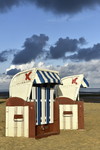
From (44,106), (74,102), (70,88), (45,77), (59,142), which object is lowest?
(59,142)

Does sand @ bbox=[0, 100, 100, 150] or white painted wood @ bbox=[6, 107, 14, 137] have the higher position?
white painted wood @ bbox=[6, 107, 14, 137]

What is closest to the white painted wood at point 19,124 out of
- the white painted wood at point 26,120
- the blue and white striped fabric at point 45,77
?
the white painted wood at point 26,120

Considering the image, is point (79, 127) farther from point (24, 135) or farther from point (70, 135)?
point (24, 135)

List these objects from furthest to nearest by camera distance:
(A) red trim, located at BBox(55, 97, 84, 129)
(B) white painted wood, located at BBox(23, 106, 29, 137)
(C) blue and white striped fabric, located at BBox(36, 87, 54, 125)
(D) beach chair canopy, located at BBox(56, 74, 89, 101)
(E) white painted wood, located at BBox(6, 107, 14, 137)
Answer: (D) beach chair canopy, located at BBox(56, 74, 89, 101)
(A) red trim, located at BBox(55, 97, 84, 129)
(C) blue and white striped fabric, located at BBox(36, 87, 54, 125)
(E) white painted wood, located at BBox(6, 107, 14, 137)
(B) white painted wood, located at BBox(23, 106, 29, 137)

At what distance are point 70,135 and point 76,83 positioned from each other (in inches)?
107

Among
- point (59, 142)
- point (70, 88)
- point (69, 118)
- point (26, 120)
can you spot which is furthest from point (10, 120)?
point (70, 88)

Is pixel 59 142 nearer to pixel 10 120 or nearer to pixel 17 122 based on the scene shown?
pixel 17 122

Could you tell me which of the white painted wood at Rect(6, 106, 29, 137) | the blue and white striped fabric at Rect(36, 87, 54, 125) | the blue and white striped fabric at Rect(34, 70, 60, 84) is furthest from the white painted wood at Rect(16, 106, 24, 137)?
the blue and white striped fabric at Rect(34, 70, 60, 84)

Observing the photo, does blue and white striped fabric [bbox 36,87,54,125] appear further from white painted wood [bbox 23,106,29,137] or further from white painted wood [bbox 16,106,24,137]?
white painted wood [bbox 16,106,24,137]

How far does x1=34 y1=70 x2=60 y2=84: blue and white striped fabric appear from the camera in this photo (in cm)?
1076

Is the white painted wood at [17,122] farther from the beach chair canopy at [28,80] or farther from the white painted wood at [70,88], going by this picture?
the white painted wood at [70,88]

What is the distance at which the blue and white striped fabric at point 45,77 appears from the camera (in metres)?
10.8

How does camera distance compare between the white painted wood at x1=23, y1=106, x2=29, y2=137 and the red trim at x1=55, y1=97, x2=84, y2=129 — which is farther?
the red trim at x1=55, y1=97, x2=84, y2=129

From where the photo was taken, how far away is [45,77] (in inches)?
432
